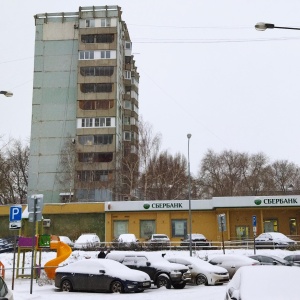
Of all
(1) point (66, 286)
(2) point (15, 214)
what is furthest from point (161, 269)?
(2) point (15, 214)

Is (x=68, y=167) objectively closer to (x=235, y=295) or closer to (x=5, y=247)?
(x=5, y=247)

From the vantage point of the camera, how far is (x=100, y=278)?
18406 millimetres

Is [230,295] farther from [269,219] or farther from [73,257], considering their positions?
[269,219]

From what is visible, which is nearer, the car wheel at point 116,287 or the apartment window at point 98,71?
the car wheel at point 116,287

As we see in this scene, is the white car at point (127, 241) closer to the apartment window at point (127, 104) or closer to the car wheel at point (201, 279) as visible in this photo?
the car wheel at point (201, 279)

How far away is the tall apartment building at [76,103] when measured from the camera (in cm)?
7262

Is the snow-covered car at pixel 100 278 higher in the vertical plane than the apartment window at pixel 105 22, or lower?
lower

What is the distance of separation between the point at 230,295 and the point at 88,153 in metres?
65.6

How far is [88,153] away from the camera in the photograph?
73.6 metres

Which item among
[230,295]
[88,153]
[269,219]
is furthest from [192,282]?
[88,153]

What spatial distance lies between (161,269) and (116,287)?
314 cm

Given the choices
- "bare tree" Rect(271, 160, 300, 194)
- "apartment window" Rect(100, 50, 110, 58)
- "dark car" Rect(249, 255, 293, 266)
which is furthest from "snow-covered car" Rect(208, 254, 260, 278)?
"bare tree" Rect(271, 160, 300, 194)

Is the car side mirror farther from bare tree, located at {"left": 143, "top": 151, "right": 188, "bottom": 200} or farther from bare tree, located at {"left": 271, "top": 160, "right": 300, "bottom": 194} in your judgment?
bare tree, located at {"left": 271, "top": 160, "right": 300, "bottom": 194}

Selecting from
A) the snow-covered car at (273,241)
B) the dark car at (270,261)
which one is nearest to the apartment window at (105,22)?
the snow-covered car at (273,241)
